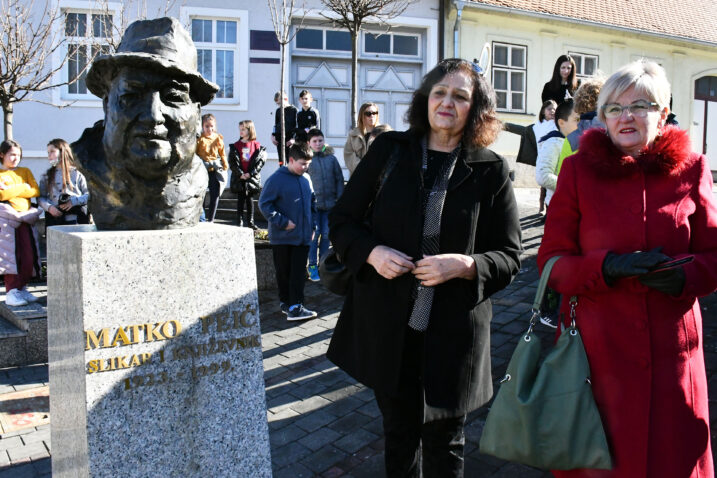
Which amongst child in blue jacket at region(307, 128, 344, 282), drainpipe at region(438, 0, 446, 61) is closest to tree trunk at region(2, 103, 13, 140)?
child in blue jacket at region(307, 128, 344, 282)

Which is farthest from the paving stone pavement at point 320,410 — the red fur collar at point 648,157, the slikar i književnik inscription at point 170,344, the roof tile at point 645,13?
the roof tile at point 645,13

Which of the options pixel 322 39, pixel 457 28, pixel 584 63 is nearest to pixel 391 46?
pixel 457 28

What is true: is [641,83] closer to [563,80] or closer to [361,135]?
[361,135]

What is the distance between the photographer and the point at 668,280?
2066 millimetres

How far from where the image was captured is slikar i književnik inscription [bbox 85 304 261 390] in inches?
98.0

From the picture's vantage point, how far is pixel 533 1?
55.7 ft

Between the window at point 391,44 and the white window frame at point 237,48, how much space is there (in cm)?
323

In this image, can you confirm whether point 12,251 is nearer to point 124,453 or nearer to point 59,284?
point 59,284

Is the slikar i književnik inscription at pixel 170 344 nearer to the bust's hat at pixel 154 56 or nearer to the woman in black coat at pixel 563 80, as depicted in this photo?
the bust's hat at pixel 154 56

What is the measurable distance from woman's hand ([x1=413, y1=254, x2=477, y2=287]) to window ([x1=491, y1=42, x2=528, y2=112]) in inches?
595

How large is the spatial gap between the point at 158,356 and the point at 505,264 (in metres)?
1.52

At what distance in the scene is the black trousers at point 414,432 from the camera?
2490 millimetres

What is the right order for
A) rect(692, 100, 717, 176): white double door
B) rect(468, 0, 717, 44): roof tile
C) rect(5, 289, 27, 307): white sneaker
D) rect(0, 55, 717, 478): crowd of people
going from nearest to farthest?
rect(0, 55, 717, 478): crowd of people
rect(5, 289, 27, 307): white sneaker
rect(468, 0, 717, 44): roof tile
rect(692, 100, 717, 176): white double door

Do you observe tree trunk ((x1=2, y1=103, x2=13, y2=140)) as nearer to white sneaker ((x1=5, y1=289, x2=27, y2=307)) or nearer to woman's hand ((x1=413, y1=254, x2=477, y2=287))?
white sneaker ((x1=5, y1=289, x2=27, y2=307))
